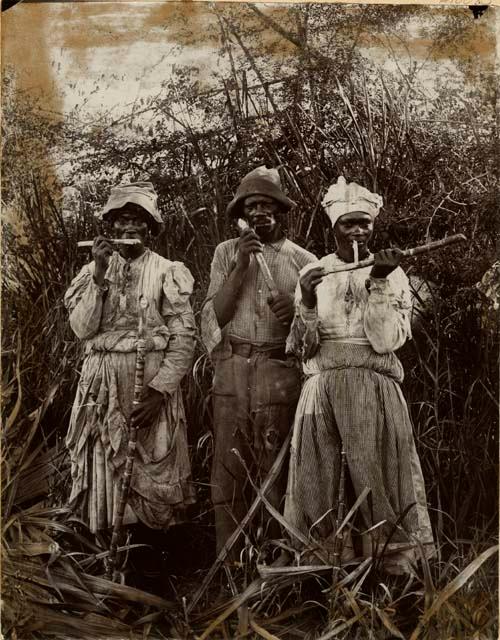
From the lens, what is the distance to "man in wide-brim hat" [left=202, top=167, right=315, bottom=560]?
14.3ft

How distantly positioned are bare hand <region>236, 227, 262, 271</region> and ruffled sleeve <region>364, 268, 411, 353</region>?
0.52 metres

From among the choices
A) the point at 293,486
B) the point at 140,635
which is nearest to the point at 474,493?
the point at 293,486

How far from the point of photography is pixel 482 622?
4.23 m

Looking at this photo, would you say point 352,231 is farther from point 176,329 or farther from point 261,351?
point 176,329

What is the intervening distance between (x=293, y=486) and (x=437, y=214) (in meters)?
1.38

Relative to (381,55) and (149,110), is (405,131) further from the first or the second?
(149,110)

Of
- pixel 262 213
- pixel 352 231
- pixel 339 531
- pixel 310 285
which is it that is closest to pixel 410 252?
pixel 352 231

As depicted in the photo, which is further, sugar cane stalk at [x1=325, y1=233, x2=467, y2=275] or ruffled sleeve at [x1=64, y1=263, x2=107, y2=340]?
ruffled sleeve at [x1=64, y1=263, x2=107, y2=340]

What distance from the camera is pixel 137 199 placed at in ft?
14.6

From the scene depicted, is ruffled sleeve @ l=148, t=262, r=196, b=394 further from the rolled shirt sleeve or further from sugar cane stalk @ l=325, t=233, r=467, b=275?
sugar cane stalk @ l=325, t=233, r=467, b=275

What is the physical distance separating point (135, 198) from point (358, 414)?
4.40 ft

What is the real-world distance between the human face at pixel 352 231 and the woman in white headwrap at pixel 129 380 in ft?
2.27

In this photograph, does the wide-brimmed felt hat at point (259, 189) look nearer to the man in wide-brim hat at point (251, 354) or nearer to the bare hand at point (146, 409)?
the man in wide-brim hat at point (251, 354)

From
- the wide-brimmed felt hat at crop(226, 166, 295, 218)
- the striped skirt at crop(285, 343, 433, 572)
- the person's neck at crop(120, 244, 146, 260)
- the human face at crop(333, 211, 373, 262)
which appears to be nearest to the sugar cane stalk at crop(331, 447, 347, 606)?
the striped skirt at crop(285, 343, 433, 572)
